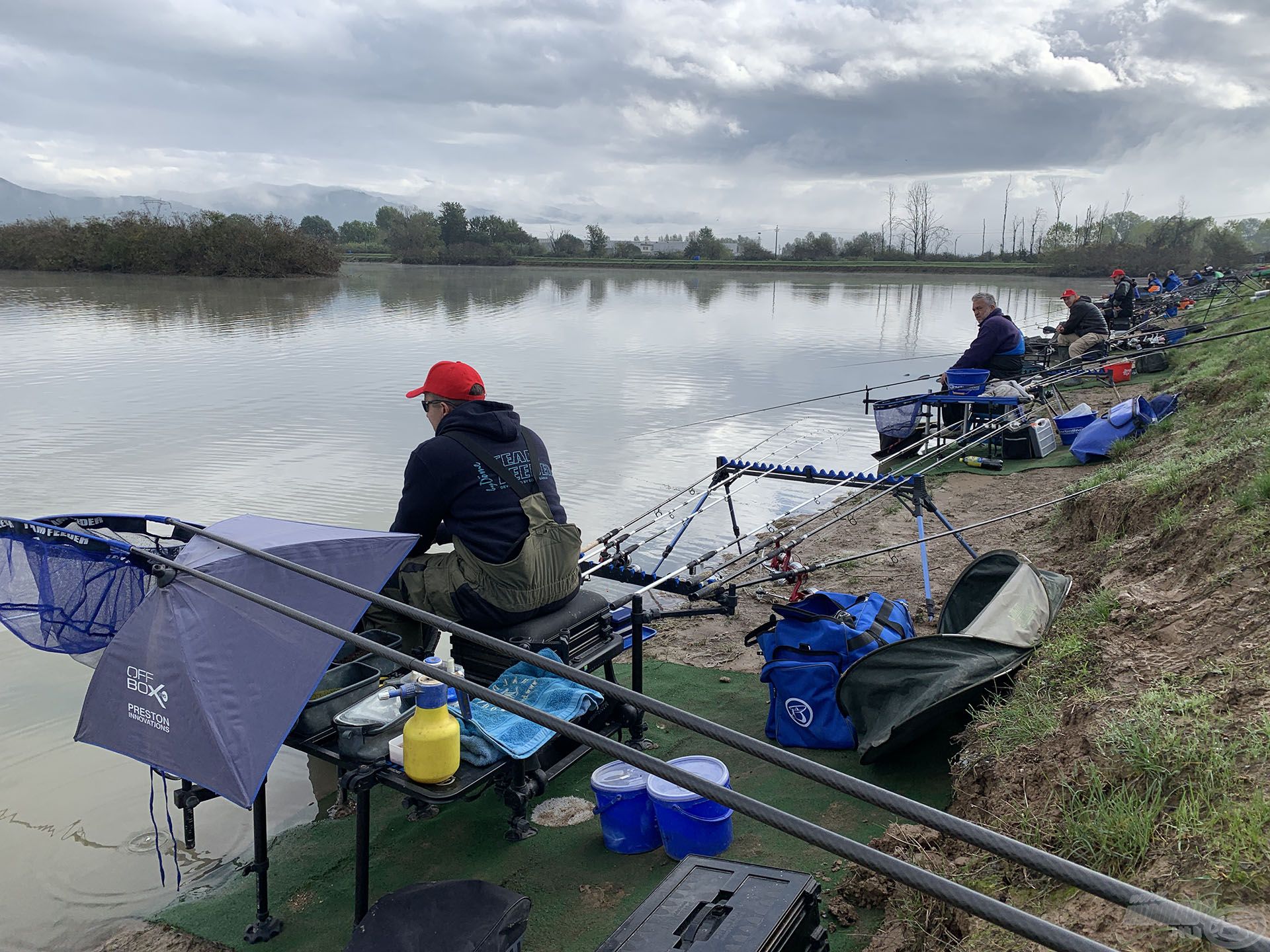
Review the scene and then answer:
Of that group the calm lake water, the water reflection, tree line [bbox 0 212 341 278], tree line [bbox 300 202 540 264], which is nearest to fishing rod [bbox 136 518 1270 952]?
the calm lake water

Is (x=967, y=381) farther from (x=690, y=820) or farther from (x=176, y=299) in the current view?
(x=176, y=299)

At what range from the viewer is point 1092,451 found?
859 centimetres

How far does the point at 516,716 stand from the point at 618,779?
455 millimetres

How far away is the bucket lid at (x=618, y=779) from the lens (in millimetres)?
3234

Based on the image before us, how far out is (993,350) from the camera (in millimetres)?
10172

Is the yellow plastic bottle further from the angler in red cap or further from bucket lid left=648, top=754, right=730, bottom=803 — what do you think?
the angler in red cap

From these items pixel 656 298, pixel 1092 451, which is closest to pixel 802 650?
pixel 1092 451

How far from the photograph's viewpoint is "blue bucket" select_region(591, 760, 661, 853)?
323 cm

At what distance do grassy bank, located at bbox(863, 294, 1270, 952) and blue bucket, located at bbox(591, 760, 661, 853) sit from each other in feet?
2.97

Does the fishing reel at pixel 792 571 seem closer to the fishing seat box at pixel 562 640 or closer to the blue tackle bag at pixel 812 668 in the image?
the blue tackle bag at pixel 812 668

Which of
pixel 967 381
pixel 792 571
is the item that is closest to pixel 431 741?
pixel 792 571

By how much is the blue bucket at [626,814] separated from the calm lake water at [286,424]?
1.47m

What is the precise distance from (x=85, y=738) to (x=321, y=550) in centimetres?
89

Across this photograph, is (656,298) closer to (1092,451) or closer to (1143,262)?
(1092,451)
